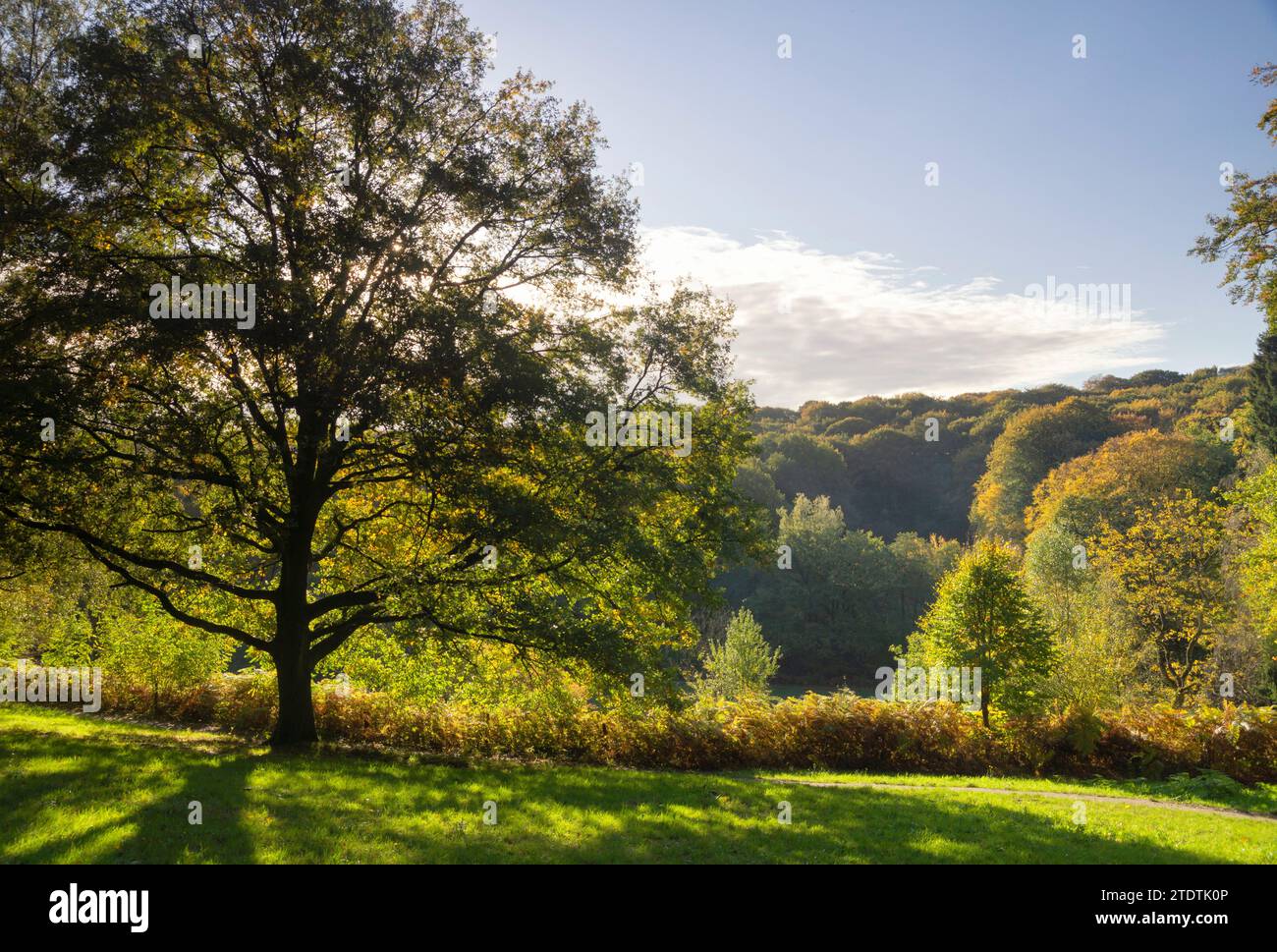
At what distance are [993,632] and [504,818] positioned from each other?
14750 mm

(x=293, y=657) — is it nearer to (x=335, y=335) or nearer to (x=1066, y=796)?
(x=335, y=335)

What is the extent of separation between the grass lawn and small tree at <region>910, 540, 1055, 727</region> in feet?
19.3

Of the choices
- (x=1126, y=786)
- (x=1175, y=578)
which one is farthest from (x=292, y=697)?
Answer: (x=1175, y=578)

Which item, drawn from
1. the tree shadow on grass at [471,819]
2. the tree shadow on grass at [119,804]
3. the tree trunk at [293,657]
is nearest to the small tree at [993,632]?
the tree shadow on grass at [471,819]

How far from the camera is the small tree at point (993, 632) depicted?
1848 centimetres

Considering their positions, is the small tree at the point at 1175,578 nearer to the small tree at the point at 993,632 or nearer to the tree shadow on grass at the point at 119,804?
the small tree at the point at 993,632

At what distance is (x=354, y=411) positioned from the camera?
38.9ft

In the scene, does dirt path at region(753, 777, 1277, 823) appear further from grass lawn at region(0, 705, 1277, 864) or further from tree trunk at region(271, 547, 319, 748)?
tree trunk at region(271, 547, 319, 748)

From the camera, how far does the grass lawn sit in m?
7.61

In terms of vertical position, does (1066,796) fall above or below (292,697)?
below

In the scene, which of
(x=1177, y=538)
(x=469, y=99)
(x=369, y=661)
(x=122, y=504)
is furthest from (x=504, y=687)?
(x=1177, y=538)

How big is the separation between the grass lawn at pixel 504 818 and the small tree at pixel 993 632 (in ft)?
19.3

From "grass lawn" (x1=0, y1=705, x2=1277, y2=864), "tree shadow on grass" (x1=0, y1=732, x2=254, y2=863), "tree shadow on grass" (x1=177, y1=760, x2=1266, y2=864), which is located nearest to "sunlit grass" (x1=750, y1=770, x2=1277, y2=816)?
"grass lawn" (x1=0, y1=705, x2=1277, y2=864)

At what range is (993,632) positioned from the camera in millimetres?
19328
